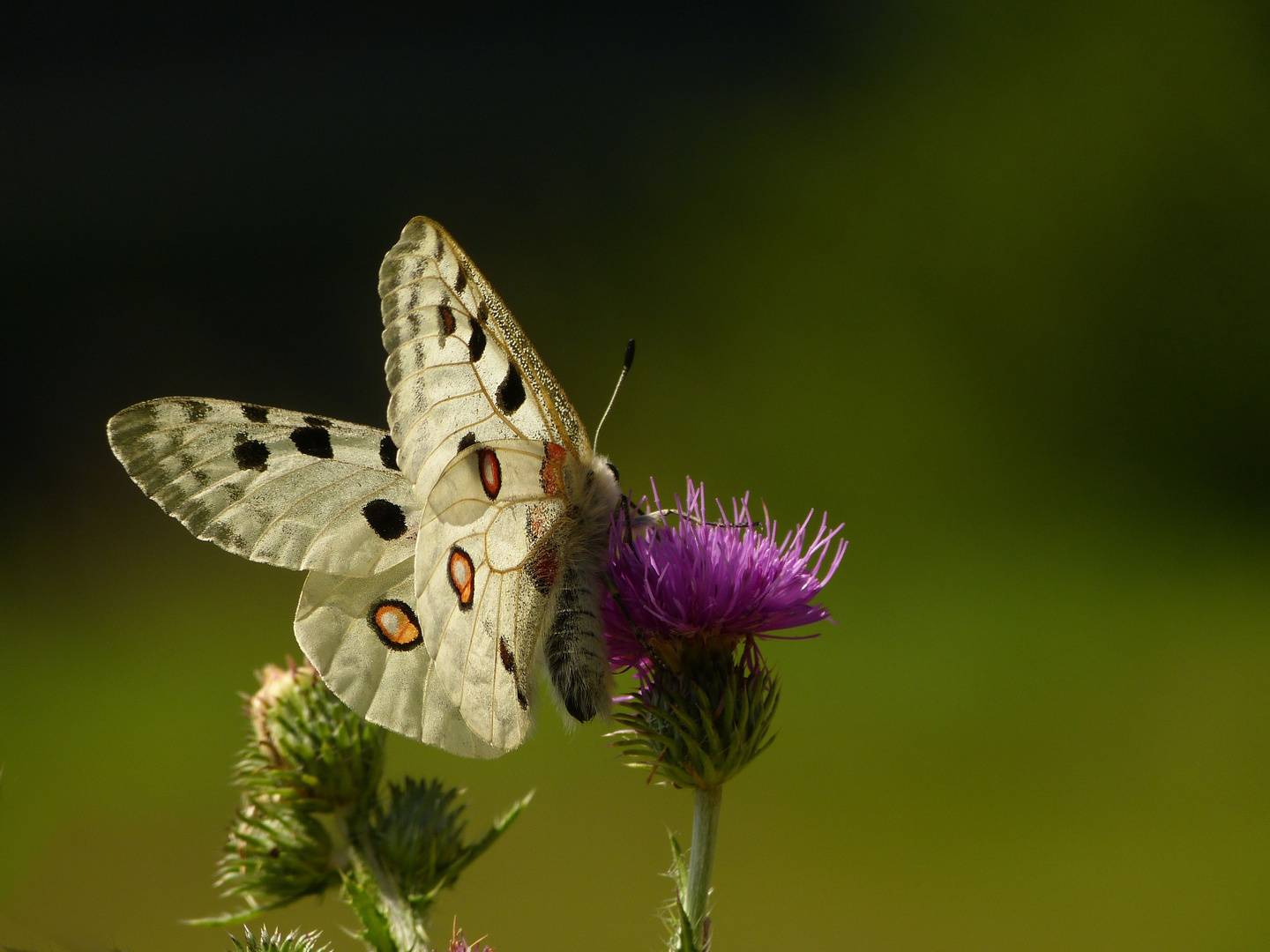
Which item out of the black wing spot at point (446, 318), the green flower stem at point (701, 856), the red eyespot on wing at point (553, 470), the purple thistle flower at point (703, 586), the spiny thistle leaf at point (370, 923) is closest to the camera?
the spiny thistle leaf at point (370, 923)

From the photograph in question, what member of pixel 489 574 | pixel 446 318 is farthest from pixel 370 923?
pixel 446 318

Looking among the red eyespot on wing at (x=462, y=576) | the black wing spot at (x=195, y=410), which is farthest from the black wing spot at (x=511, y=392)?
the black wing spot at (x=195, y=410)

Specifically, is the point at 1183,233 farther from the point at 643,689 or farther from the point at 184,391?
the point at 184,391

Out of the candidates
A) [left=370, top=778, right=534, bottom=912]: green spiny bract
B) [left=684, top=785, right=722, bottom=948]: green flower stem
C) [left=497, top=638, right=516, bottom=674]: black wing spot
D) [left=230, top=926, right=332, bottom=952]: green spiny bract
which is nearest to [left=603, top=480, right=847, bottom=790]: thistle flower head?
[left=684, top=785, right=722, bottom=948]: green flower stem

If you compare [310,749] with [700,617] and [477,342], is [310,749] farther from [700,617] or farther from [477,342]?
[477,342]

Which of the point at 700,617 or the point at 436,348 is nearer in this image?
the point at 436,348

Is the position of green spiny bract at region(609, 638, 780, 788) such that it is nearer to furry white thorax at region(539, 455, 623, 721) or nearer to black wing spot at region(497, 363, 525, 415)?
furry white thorax at region(539, 455, 623, 721)

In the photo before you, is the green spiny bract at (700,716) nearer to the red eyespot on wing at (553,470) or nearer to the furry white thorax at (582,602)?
the furry white thorax at (582,602)
